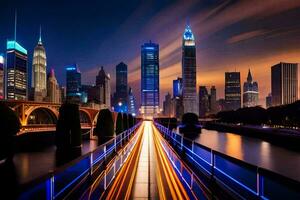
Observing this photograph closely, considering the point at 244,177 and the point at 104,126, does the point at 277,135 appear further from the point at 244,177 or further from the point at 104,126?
the point at 244,177

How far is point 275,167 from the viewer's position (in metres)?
49.2

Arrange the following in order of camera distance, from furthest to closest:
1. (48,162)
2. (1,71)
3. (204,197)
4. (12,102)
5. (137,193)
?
(1,71) → (12,102) → (48,162) → (137,193) → (204,197)

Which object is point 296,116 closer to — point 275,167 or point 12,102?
point 275,167

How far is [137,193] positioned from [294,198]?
20520 millimetres

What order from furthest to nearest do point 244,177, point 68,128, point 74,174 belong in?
point 68,128, point 244,177, point 74,174

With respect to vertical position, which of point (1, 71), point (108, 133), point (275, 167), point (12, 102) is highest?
point (1, 71)

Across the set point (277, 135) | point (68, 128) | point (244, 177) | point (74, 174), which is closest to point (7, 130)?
point (68, 128)

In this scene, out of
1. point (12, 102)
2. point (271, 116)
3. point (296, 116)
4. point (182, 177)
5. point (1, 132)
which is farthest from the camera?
point (271, 116)

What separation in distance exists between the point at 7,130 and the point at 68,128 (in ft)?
36.5

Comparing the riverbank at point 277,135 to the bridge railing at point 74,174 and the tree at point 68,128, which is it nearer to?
the tree at point 68,128

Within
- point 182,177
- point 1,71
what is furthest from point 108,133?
point 1,71

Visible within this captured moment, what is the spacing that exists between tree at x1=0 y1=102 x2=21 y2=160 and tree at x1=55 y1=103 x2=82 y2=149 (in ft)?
27.1

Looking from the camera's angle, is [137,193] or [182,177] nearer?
[137,193]

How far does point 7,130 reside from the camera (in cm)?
3303
